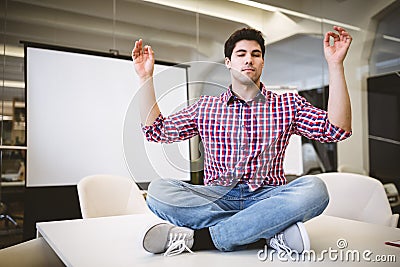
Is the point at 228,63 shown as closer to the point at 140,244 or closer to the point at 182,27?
the point at 140,244

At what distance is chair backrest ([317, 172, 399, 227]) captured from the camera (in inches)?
69.4

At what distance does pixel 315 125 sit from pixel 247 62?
0.25 m

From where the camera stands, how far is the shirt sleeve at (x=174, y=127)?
1.17 metres

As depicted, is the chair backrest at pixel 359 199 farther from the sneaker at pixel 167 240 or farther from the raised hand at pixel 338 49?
the sneaker at pixel 167 240

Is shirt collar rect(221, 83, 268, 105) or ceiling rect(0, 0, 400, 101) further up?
ceiling rect(0, 0, 400, 101)

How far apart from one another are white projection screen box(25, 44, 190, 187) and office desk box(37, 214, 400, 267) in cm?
123

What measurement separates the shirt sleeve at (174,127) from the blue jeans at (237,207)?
0.14 meters

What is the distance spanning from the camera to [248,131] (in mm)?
1162

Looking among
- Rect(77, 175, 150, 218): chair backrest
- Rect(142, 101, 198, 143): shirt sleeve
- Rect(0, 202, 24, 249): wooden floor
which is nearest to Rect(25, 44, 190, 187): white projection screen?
Rect(0, 202, 24, 249): wooden floor

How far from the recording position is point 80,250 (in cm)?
108

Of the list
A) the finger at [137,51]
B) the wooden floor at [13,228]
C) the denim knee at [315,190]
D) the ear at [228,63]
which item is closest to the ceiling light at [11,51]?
the wooden floor at [13,228]

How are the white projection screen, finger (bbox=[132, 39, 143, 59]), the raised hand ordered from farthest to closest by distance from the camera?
1. the white projection screen
2. finger (bbox=[132, 39, 143, 59])
3. the raised hand

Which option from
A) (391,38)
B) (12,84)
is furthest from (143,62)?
(391,38)

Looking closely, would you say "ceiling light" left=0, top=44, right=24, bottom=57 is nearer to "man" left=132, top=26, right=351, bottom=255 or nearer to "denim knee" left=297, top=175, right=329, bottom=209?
"man" left=132, top=26, right=351, bottom=255
